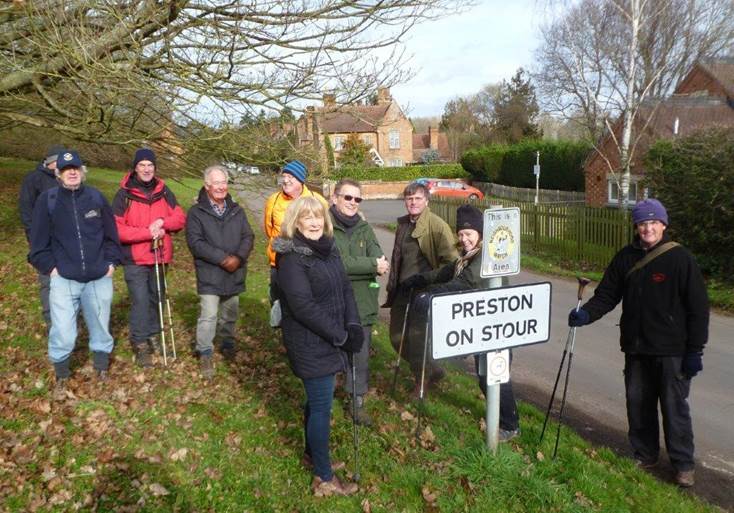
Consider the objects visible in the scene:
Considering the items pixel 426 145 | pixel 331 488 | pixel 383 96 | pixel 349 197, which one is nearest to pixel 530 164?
pixel 383 96

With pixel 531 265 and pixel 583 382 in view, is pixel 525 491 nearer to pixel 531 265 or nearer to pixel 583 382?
pixel 583 382

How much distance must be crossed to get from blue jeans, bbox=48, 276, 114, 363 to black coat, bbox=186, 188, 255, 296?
81 cm

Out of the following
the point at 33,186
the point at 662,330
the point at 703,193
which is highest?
the point at 33,186

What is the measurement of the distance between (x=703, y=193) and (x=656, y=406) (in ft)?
27.2

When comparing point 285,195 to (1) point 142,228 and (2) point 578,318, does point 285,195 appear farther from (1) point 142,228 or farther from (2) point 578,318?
(2) point 578,318

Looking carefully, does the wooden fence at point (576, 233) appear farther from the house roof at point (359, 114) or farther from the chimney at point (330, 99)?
the chimney at point (330, 99)

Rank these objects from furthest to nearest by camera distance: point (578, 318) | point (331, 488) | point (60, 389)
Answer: point (60, 389)
point (578, 318)
point (331, 488)

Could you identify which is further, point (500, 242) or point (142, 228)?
point (142, 228)

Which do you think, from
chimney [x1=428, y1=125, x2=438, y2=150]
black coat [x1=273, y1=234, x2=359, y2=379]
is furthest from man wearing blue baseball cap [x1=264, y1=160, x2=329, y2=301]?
chimney [x1=428, y1=125, x2=438, y2=150]

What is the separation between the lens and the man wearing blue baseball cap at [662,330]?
4.12m

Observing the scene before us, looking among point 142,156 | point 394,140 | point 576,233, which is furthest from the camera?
point 394,140

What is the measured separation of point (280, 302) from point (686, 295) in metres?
2.90

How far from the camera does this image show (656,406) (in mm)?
4469

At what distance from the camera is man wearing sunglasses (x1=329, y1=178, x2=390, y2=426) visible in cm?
475
